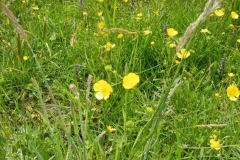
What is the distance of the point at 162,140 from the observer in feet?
4.61

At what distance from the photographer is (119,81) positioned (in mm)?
1622

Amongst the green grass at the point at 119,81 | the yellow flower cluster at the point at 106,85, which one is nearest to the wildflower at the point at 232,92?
the green grass at the point at 119,81

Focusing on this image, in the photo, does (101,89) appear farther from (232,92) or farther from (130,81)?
(232,92)

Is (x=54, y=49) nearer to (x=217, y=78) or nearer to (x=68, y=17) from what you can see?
(x=68, y=17)

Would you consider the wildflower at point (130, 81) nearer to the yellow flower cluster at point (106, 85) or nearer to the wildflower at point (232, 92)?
the yellow flower cluster at point (106, 85)

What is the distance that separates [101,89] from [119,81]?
0.23 meters

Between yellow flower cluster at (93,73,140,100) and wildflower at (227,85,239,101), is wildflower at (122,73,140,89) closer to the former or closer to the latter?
yellow flower cluster at (93,73,140,100)

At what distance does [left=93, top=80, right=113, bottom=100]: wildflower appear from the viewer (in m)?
1.38

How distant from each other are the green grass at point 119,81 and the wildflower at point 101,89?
69 mm

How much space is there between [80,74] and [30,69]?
0.93 ft

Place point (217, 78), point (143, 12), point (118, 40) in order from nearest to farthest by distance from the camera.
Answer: point (217, 78) < point (118, 40) < point (143, 12)

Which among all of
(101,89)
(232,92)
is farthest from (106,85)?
(232,92)

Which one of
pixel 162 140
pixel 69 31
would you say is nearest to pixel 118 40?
pixel 69 31

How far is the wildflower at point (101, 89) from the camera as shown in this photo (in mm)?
1377
